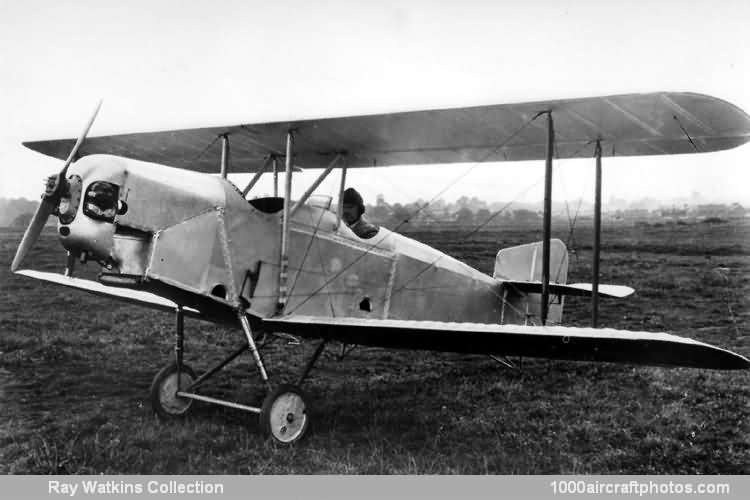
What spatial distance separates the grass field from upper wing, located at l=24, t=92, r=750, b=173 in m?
2.63

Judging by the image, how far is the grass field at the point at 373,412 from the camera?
4789 mm

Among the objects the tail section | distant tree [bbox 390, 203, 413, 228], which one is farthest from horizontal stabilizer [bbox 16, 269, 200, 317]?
the tail section

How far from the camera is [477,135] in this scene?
5.98 meters

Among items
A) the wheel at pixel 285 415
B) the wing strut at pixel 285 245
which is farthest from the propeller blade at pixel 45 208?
the wheel at pixel 285 415

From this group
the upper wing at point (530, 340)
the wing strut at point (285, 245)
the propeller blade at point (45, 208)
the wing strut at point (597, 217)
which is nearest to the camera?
the upper wing at point (530, 340)

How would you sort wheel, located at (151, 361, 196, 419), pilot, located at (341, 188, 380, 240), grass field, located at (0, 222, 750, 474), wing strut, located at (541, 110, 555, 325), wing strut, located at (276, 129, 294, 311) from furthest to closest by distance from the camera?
pilot, located at (341, 188, 380, 240)
wheel, located at (151, 361, 196, 419)
wing strut, located at (276, 129, 294, 311)
wing strut, located at (541, 110, 555, 325)
grass field, located at (0, 222, 750, 474)

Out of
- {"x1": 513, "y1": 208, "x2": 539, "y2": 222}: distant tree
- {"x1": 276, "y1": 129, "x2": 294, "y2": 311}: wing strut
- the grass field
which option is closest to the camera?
the grass field

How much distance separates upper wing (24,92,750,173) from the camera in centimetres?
513

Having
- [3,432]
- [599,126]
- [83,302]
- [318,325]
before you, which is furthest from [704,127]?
[83,302]

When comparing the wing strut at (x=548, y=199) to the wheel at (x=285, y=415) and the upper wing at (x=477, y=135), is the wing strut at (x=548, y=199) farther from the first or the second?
the wheel at (x=285, y=415)

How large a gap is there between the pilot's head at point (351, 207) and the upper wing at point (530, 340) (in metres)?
1.53

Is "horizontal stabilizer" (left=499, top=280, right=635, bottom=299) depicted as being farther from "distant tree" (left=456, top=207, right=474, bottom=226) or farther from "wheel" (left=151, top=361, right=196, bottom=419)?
"distant tree" (left=456, top=207, right=474, bottom=226)

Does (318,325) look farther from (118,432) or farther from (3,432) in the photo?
(3,432)

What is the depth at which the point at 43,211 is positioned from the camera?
4.94 meters
